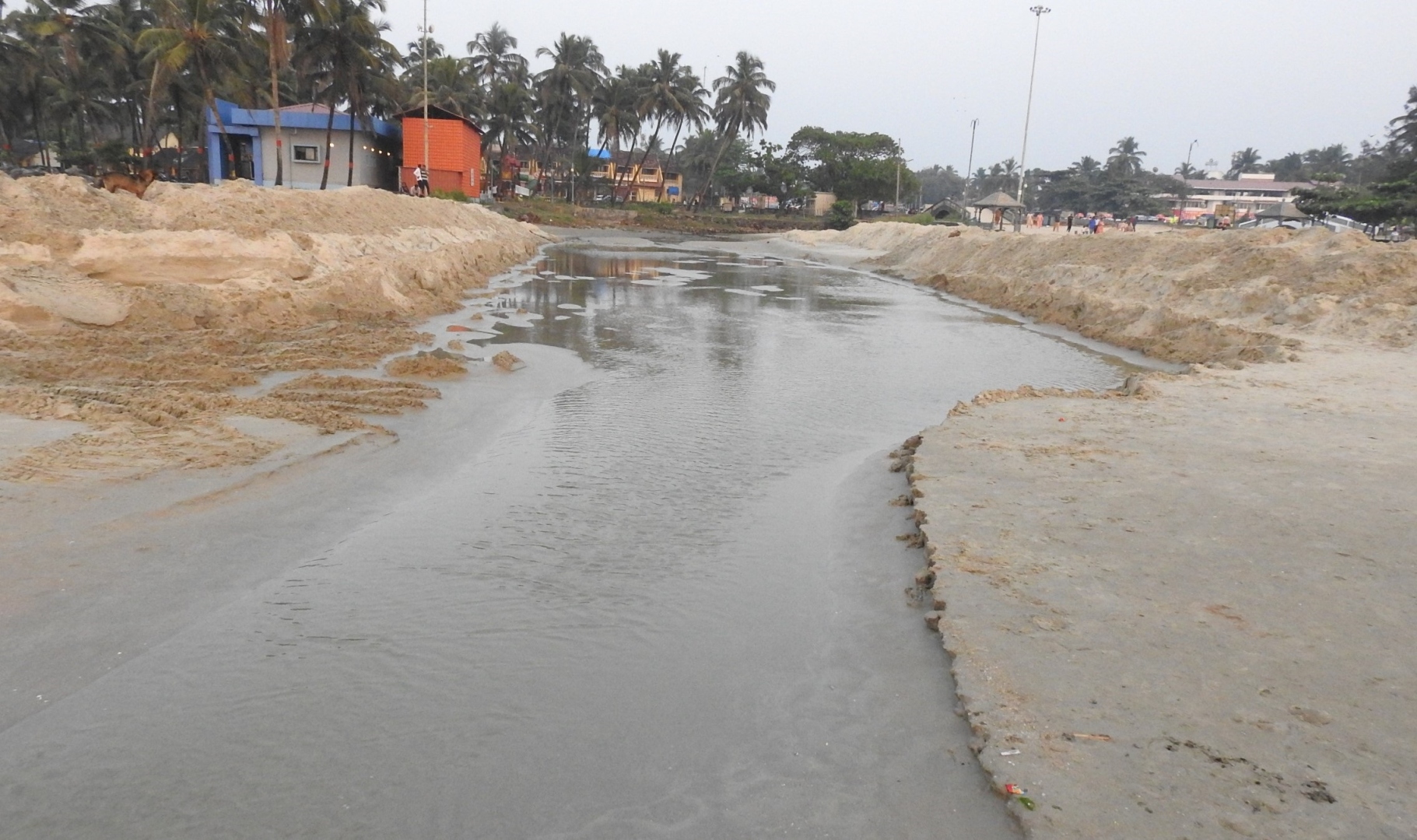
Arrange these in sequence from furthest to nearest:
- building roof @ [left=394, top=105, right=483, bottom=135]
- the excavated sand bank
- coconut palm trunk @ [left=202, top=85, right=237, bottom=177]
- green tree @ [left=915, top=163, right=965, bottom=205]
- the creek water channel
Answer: green tree @ [left=915, top=163, right=965, bottom=205]
building roof @ [left=394, top=105, right=483, bottom=135]
coconut palm trunk @ [left=202, top=85, right=237, bottom=177]
the excavated sand bank
the creek water channel

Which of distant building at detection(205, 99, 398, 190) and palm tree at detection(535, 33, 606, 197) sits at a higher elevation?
palm tree at detection(535, 33, 606, 197)

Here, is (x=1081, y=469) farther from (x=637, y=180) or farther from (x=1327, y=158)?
(x=1327, y=158)

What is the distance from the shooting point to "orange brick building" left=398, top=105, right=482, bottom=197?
46.4 metres

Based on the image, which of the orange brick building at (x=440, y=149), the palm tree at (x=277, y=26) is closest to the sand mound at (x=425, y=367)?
the palm tree at (x=277, y=26)

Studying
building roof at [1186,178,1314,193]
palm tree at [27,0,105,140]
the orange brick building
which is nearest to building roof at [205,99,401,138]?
the orange brick building

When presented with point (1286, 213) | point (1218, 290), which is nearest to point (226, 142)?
point (1218, 290)

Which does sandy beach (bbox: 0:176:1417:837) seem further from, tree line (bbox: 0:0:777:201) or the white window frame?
the white window frame

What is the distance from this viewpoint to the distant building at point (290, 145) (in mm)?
41469

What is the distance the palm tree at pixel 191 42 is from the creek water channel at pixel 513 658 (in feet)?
93.6

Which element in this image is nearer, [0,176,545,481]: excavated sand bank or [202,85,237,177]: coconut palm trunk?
[0,176,545,481]: excavated sand bank

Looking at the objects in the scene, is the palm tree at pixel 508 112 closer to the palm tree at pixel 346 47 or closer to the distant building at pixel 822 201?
the palm tree at pixel 346 47

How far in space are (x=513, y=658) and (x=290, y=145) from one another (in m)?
45.7

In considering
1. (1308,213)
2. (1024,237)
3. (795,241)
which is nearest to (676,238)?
(795,241)

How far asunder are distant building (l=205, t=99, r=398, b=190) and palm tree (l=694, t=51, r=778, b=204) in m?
30.5
